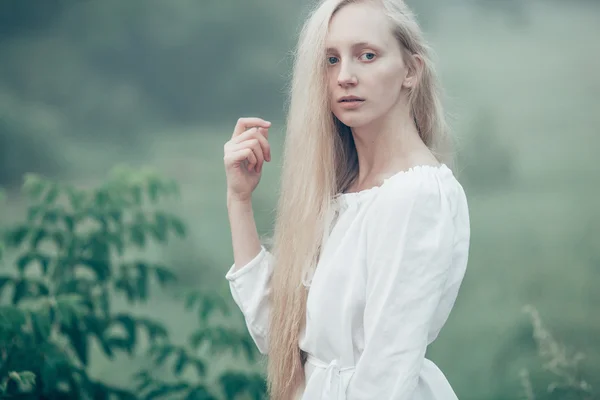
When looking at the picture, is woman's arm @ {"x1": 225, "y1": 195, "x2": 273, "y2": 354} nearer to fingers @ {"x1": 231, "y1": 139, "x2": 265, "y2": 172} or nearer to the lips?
fingers @ {"x1": 231, "y1": 139, "x2": 265, "y2": 172}

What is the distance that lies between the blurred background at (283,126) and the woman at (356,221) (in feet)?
4.75

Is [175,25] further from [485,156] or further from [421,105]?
[421,105]

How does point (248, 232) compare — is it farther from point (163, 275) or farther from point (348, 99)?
point (163, 275)

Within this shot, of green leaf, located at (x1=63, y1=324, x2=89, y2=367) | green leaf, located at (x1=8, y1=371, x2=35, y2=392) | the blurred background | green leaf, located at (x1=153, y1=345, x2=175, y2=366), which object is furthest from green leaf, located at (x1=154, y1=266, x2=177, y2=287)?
green leaf, located at (x1=8, y1=371, x2=35, y2=392)

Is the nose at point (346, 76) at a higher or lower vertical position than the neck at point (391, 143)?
higher

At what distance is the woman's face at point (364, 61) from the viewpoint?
149 cm

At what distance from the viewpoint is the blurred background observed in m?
3.06

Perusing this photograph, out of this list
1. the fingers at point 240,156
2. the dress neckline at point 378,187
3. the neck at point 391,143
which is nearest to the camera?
the dress neckline at point 378,187

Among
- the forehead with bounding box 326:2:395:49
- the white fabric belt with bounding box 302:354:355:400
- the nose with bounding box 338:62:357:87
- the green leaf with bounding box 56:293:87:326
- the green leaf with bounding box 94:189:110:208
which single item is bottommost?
the green leaf with bounding box 56:293:87:326

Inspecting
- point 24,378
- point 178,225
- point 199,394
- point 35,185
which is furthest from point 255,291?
point 35,185

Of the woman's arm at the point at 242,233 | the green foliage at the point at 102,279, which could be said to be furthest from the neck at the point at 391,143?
the green foliage at the point at 102,279

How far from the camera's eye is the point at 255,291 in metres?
1.70

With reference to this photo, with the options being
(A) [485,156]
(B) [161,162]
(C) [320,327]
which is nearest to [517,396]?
(A) [485,156]

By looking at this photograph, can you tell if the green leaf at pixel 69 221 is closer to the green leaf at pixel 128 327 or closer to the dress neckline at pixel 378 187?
the green leaf at pixel 128 327
